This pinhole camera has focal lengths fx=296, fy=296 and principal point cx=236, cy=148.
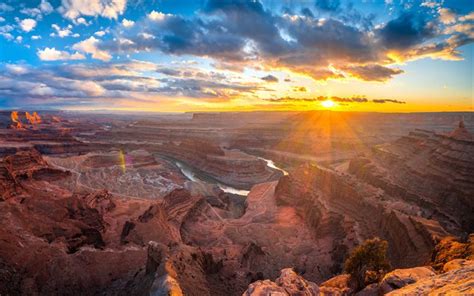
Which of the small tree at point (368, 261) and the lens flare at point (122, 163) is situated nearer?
the small tree at point (368, 261)

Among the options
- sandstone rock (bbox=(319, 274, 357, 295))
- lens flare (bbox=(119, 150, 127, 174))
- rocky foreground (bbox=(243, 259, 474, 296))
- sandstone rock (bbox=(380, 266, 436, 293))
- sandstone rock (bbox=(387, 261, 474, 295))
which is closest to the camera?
sandstone rock (bbox=(387, 261, 474, 295))

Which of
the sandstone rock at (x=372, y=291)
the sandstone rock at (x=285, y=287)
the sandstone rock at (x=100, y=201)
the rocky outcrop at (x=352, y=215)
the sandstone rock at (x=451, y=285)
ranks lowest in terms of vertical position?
the rocky outcrop at (x=352, y=215)

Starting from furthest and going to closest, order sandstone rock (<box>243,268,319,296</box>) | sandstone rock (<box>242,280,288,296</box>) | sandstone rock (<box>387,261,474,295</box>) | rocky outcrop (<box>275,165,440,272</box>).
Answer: rocky outcrop (<box>275,165,440,272</box>)
sandstone rock (<box>243,268,319,296</box>)
sandstone rock (<box>242,280,288,296</box>)
sandstone rock (<box>387,261,474,295</box>)

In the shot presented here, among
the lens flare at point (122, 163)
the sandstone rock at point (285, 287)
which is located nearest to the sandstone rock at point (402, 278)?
the sandstone rock at point (285, 287)

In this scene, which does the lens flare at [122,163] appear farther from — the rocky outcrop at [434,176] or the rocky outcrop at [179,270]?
the rocky outcrop at [179,270]

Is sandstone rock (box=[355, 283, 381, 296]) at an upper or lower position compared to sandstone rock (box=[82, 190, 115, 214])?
upper

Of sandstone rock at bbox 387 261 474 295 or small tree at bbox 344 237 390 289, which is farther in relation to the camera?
small tree at bbox 344 237 390 289

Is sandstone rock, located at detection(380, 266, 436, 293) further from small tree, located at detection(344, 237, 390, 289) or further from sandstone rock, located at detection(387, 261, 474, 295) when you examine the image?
small tree, located at detection(344, 237, 390, 289)

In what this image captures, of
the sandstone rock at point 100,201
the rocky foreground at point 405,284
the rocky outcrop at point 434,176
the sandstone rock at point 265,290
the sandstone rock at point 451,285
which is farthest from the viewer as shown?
the rocky outcrop at point 434,176

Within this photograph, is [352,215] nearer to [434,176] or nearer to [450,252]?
[434,176]

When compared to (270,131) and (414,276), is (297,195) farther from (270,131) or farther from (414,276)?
(270,131)

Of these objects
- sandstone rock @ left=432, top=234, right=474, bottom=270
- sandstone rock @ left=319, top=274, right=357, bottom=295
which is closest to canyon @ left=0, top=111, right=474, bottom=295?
sandstone rock @ left=319, top=274, right=357, bottom=295
